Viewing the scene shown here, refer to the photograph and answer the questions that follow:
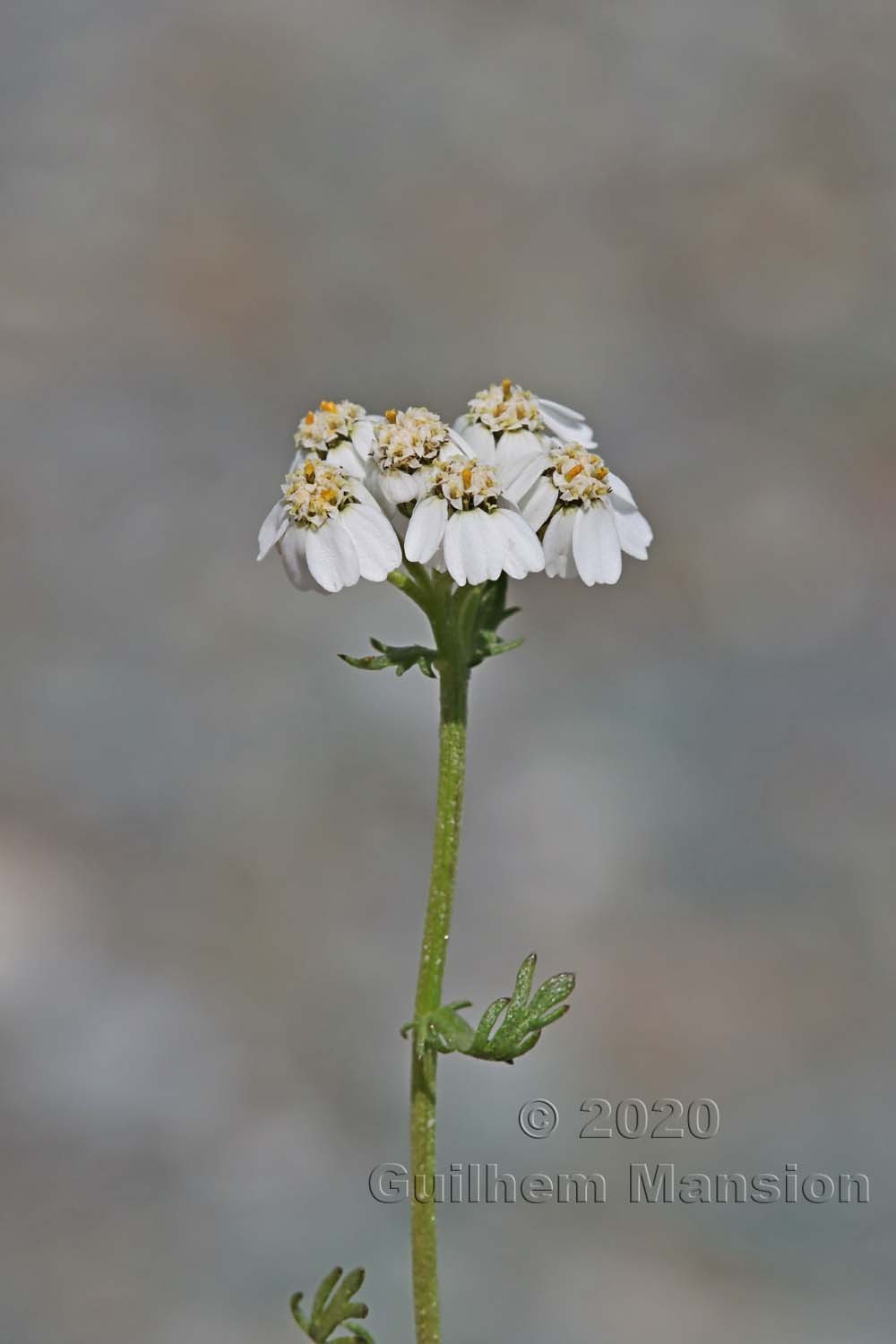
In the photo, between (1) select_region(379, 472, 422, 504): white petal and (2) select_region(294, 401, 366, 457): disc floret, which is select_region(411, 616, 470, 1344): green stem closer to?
(1) select_region(379, 472, 422, 504): white petal

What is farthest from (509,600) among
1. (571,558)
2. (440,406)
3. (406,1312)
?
(571,558)

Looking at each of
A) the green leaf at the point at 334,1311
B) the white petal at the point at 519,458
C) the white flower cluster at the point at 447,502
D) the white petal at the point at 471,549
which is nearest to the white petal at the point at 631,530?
the white flower cluster at the point at 447,502

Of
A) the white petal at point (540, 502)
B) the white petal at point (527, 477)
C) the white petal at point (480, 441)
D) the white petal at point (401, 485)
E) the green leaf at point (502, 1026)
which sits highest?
the white petal at point (480, 441)

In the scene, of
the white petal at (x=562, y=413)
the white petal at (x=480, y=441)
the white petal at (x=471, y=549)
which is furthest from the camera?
the white petal at (x=562, y=413)

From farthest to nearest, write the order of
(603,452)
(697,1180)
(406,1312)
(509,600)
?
(603,452), (509,600), (697,1180), (406,1312)

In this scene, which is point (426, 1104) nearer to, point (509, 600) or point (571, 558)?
point (571, 558)

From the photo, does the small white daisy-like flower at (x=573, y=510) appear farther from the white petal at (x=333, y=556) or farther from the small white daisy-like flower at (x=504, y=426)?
the white petal at (x=333, y=556)
